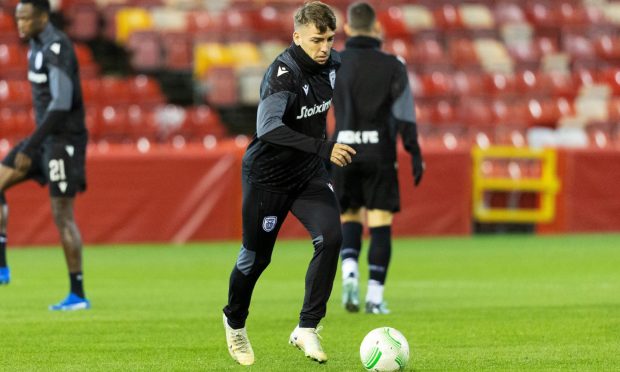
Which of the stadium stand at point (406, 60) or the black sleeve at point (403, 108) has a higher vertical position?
the black sleeve at point (403, 108)

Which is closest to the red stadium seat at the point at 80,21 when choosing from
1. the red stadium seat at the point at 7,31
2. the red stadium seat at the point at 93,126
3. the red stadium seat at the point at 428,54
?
the red stadium seat at the point at 7,31

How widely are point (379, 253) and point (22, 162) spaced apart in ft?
9.27

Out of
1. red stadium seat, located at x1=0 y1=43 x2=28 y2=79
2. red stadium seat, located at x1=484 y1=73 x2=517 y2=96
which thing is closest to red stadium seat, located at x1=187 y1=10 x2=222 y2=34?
red stadium seat, located at x1=0 y1=43 x2=28 y2=79

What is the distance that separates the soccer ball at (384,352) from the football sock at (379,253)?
2.81 metres

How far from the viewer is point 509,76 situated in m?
24.5

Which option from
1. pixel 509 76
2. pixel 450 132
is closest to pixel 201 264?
pixel 450 132

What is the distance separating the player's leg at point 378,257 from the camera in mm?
9672

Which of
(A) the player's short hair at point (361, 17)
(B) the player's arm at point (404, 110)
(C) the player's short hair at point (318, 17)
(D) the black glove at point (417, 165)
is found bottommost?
(D) the black glove at point (417, 165)

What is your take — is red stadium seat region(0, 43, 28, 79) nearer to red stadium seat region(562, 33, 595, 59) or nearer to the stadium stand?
the stadium stand

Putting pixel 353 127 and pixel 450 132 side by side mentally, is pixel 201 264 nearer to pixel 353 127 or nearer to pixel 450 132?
pixel 353 127

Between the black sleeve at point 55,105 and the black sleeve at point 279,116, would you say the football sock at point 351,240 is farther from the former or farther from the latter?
the black sleeve at point 279,116

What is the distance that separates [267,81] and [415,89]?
16.5m

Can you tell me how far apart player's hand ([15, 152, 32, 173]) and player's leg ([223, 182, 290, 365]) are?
3.19m

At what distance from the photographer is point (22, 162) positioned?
9820 mm
